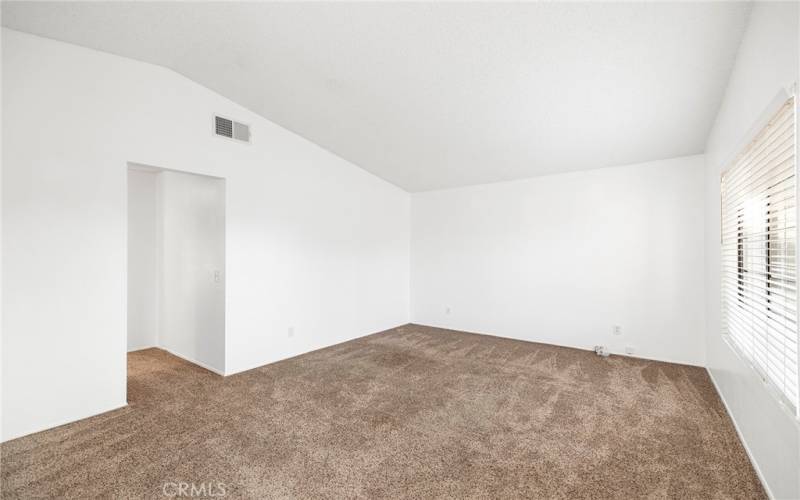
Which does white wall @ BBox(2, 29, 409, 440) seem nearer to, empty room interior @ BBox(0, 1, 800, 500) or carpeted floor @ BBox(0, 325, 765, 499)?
empty room interior @ BBox(0, 1, 800, 500)

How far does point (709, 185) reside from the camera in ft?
12.3

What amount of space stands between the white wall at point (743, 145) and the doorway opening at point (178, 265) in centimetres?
439

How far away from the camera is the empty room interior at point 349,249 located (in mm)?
2088

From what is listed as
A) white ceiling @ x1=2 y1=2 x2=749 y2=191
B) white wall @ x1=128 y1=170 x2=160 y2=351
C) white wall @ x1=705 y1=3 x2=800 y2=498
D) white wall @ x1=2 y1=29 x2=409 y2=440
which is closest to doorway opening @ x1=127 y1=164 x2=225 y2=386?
white wall @ x1=128 y1=170 x2=160 y2=351

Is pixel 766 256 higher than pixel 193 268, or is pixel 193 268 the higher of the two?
pixel 766 256

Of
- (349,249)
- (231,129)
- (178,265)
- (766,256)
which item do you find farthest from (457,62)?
(178,265)

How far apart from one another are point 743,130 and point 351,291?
15.2ft

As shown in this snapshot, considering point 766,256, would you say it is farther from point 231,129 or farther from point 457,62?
point 231,129

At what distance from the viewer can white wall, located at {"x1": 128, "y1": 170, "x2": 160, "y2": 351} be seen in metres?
4.88

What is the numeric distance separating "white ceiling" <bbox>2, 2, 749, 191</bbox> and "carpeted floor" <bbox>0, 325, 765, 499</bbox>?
270 cm

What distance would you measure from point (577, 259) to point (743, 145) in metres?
2.68

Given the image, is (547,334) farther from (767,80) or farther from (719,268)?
(767,80)

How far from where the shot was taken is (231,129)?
12.7ft

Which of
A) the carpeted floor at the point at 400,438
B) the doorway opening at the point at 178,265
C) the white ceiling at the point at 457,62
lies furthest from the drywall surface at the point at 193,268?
the white ceiling at the point at 457,62
